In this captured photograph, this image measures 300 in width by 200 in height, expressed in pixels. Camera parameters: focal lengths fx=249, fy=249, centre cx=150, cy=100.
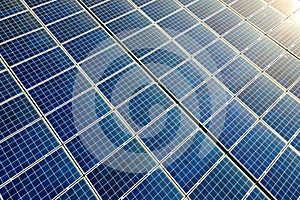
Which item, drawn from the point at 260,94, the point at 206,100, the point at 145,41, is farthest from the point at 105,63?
the point at 260,94

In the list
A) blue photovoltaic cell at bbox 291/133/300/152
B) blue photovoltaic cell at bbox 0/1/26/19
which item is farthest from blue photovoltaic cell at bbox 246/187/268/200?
blue photovoltaic cell at bbox 0/1/26/19

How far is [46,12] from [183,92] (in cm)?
920

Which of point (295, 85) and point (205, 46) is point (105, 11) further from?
point (295, 85)

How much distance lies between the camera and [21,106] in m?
10.8

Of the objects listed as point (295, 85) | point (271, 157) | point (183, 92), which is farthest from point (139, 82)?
point (295, 85)

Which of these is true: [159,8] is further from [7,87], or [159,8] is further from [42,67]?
[7,87]

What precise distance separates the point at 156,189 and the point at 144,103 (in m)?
4.02

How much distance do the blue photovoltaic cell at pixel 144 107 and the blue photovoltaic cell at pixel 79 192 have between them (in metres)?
3.14

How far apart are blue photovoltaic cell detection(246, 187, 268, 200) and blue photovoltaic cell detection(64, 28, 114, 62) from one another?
1011 cm

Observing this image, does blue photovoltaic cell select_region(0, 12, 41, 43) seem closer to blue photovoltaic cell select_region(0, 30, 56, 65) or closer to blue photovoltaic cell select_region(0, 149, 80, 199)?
blue photovoltaic cell select_region(0, 30, 56, 65)

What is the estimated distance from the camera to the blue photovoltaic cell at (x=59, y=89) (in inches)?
440

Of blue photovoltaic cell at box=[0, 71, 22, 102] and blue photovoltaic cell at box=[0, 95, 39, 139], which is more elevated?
blue photovoltaic cell at box=[0, 71, 22, 102]

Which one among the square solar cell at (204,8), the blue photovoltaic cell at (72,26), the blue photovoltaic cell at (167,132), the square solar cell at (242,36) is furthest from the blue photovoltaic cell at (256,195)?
the blue photovoltaic cell at (72,26)

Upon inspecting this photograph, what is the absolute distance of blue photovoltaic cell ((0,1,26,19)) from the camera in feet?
45.4
